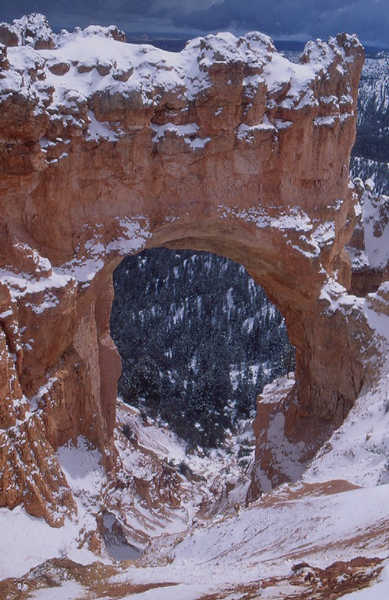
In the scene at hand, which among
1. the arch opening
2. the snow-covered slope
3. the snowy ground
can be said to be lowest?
the snowy ground

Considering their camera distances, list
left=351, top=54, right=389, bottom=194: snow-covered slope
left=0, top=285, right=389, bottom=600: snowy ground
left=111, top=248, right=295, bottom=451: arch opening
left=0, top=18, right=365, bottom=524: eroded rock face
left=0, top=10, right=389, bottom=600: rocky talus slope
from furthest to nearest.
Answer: left=351, top=54, right=389, bottom=194: snow-covered slope < left=111, top=248, right=295, bottom=451: arch opening < left=0, top=18, right=365, bottom=524: eroded rock face < left=0, top=10, right=389, bottom=600: rocky talus slope < left=0, top=285, right=389, bottom=600: snowy ground

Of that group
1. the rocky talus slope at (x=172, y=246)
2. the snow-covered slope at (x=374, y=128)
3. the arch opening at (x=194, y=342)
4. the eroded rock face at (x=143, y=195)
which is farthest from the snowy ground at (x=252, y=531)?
the snow-covered slope at (x=374, y=128)

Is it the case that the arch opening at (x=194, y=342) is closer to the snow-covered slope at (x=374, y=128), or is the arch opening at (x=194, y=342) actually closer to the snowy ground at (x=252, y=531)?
the snowy ground at (x=252, y=531)

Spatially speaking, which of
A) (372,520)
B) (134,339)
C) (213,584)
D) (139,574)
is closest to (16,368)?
(139,574)

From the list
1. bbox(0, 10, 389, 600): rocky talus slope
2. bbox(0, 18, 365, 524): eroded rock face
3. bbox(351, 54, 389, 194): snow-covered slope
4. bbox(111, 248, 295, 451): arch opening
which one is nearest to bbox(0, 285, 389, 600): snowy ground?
bbox(0, 10, 389, 600): rocky talus slope

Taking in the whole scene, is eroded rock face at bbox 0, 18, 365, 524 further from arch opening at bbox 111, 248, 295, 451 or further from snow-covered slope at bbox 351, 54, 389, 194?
snow-covered slope at bbox 351, 54, 389, 194

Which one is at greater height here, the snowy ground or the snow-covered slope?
the snow-covered slope

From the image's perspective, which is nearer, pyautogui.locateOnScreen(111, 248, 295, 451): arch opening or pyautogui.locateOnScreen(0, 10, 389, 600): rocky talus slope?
pyautogui.locateOnScreen(0, 10, 389, 600): rocky talus slope

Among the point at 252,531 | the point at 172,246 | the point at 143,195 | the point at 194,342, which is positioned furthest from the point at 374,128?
the point at 252,531

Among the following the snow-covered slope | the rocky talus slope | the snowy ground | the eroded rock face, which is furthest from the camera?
the snow-covered slope
